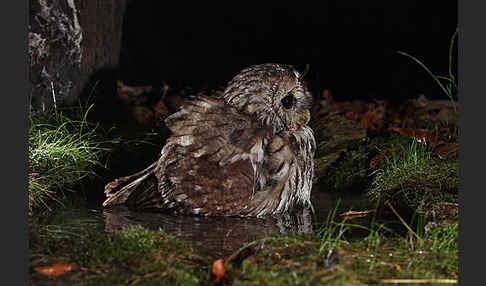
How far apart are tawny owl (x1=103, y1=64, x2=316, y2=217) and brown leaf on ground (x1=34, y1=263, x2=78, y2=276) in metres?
1.34

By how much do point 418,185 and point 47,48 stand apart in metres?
3.43

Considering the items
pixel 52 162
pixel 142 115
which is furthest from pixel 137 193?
pixel 142 115

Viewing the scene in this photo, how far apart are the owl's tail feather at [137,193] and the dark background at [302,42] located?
5.80 metres

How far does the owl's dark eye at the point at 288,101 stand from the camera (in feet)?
13.2

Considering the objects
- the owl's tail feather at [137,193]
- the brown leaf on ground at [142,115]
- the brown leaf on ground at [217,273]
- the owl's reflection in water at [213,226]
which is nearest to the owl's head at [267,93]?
the owl's reflection in water at [213,226]

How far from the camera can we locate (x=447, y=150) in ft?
15.9

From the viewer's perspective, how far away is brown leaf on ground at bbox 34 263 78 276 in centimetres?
237

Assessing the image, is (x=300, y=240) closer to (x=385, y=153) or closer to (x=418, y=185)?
(x=418, y=185)

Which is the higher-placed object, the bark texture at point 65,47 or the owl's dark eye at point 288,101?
the bark texture at point 65,47

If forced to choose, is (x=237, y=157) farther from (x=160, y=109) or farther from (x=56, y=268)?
(x=160, y=109)

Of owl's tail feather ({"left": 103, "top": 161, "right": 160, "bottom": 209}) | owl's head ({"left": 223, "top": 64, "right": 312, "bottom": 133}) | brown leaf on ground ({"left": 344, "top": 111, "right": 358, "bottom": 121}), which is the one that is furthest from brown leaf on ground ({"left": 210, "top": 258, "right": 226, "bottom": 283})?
brown leaf on ground ({"left": 344, "top": 111, "right": 358, "bottom": 121})

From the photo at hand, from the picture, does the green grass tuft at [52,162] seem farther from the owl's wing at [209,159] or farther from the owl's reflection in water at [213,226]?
the owl's wing at [209,159]

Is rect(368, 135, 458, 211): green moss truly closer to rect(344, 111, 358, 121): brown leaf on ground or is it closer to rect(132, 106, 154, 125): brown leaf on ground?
rect(344, 111, 358, 121): brown leaf on ground

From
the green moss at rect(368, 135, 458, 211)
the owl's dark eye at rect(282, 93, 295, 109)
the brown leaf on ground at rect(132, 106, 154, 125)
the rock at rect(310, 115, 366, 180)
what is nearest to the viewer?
the green moss at rect(368, 135, 458, 211)
